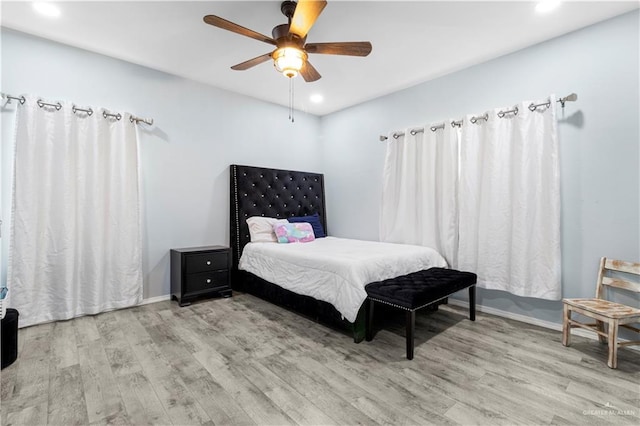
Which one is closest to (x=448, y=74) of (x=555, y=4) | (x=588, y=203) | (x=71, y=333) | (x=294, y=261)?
(x=555, y=4)

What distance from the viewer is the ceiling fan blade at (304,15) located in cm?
174

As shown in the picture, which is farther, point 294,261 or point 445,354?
point 294,261

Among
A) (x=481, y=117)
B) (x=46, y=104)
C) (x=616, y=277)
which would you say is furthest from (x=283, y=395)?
(x=46, y=104)

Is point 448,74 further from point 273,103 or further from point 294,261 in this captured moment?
point 294,261

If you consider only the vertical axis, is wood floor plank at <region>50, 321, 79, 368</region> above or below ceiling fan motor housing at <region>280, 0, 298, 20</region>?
below

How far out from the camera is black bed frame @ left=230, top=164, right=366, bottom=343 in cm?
293

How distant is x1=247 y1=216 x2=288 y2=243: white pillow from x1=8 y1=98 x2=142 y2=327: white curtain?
1.25 m

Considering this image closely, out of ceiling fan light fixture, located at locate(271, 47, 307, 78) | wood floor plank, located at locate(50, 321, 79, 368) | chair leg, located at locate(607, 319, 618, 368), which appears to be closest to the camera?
chair leg, located at locate(607, 319, 618, 368)

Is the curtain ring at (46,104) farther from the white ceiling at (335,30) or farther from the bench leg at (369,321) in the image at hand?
the bench leg at (369,321)

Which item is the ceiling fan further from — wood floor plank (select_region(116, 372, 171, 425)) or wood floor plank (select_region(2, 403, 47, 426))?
wood floor plank (select_region(2, 403, 47, 426))

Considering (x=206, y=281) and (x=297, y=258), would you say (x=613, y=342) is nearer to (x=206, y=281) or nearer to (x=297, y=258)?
(x=297, y=258)

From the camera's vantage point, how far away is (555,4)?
225cm

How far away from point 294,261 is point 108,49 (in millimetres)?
2793

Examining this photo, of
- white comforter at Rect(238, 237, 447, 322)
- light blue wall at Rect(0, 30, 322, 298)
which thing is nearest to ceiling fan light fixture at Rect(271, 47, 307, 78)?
white comforter at Rect(238, 237, 447, 322)
